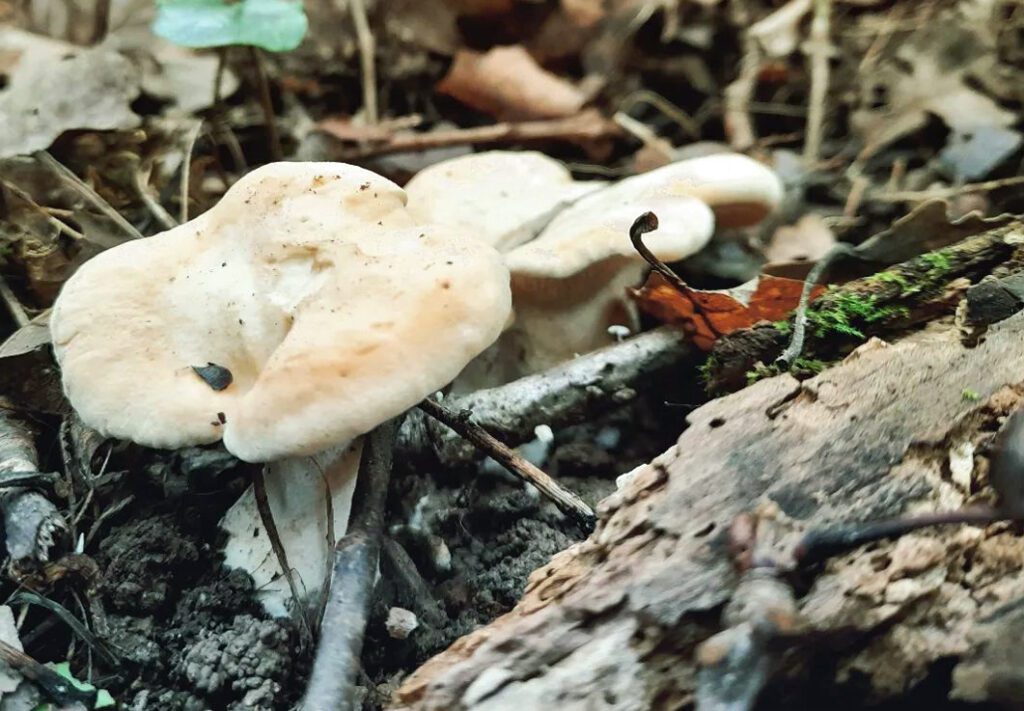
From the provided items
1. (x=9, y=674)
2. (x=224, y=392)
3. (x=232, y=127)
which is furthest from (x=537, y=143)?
(x=9, y=674)

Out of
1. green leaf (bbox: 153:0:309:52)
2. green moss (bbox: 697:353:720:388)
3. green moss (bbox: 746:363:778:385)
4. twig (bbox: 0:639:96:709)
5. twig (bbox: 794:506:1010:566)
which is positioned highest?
green leaf (bbox: 153:0:309:52)

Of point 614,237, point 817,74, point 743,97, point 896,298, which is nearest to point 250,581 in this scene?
point 614,237

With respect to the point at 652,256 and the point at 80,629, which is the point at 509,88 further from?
the point at 80,629

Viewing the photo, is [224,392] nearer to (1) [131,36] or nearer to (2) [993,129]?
(1) [131,36]

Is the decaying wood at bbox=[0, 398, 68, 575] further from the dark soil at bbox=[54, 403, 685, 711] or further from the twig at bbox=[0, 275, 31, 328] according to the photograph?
the twig at bbox=[0, 275, 31, 328]

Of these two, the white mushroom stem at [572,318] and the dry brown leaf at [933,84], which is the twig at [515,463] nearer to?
the white mushroom stem at [572,318]

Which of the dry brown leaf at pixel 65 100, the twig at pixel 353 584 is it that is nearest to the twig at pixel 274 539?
the twig at pixel 353 584

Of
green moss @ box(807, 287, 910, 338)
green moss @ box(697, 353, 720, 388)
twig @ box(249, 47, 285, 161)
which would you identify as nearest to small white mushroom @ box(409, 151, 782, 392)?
green moss @ box(697, 353, 720, 388)

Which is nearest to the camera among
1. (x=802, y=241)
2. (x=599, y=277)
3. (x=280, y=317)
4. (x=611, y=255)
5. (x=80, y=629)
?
(x=80, y=629)
